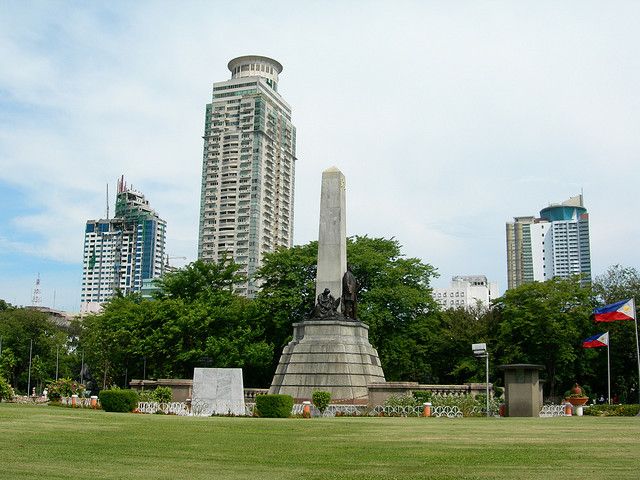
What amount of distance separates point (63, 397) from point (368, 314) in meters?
20.0

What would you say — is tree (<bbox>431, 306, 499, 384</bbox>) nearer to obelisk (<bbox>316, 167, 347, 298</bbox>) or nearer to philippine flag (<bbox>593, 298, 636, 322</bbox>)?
philippine flag (<bbox>593, 298, 636, 322</bbox>)

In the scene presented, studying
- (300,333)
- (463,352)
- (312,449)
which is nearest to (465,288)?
(463,352)

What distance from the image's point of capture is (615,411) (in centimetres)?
3041

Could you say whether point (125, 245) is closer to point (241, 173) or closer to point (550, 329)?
point (241, 173)

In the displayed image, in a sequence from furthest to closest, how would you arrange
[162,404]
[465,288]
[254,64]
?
[465,288], [254,64], [162,404]

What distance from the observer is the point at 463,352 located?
5297cm

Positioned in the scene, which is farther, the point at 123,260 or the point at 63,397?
the point at 123,260

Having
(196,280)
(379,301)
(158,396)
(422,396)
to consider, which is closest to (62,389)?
(158,396)

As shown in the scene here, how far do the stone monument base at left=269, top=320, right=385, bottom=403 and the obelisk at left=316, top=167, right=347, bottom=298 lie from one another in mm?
2120

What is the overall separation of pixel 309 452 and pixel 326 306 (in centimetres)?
2319

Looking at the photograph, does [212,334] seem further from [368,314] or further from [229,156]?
[229,156]

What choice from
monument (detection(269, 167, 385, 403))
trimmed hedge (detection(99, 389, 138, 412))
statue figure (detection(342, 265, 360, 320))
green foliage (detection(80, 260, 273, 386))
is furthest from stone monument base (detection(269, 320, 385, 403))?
green foliage (detection(80, 260, 273, 386))

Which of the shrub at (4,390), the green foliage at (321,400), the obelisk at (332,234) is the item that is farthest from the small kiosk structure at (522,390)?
the shrub at (4,390)

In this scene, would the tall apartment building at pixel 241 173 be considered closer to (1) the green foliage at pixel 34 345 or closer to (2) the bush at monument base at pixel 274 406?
(1) the green foliage at pixel 34 345
